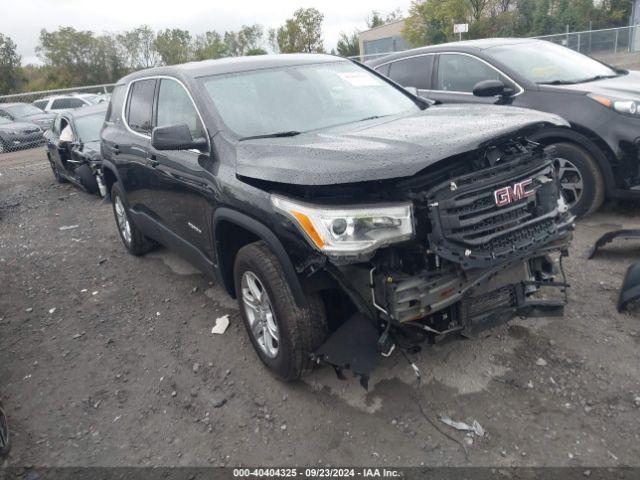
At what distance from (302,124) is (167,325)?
200 cm

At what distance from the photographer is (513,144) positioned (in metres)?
3.10

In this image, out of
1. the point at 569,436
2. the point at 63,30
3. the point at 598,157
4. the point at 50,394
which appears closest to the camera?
the point at 569,436

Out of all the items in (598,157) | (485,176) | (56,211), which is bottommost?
(56,211)

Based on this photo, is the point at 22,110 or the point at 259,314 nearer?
the point at 259,314

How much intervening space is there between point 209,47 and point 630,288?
57346mm

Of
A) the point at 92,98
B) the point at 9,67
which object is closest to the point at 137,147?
the point at 92,98

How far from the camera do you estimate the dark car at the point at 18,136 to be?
18.2 m

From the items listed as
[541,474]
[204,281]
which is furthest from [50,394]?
[541,474]

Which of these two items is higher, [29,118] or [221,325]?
[29,118]

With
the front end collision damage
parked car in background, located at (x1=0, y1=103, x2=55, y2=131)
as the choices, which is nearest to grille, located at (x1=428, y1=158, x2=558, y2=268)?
the front end collision damage

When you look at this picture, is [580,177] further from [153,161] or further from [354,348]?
[153,161]

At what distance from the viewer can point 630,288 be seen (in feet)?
12.3

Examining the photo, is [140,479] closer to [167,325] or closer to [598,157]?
[167,325]

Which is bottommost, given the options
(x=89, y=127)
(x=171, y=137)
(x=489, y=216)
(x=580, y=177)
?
(x=580, y=177)
